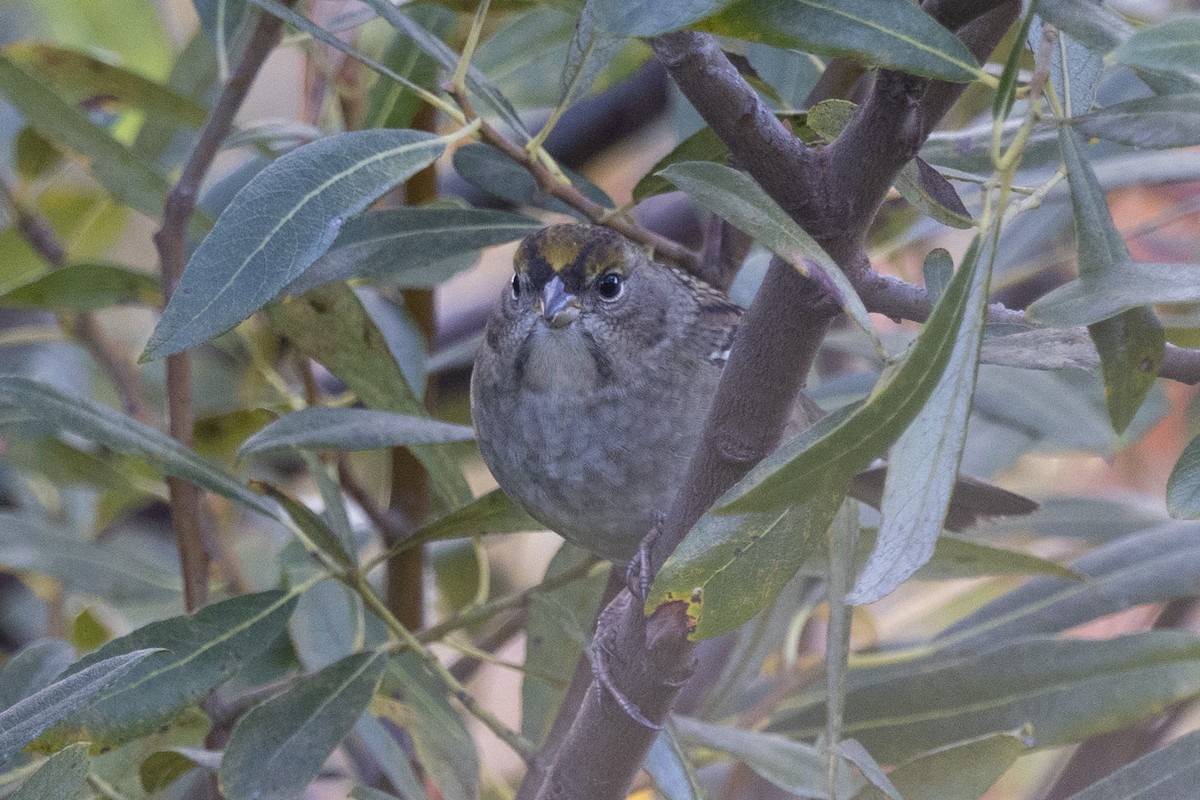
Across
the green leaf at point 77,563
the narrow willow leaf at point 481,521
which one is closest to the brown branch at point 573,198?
the narrow willow leaf at point 481,521

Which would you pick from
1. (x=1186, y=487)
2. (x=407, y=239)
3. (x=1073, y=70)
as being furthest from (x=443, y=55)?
(x=1186, y=487)

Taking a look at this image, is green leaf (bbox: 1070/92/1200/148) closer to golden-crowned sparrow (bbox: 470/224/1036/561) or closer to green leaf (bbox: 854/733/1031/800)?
green leaf (bbox: 854/733/1031/800)

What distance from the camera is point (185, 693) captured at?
1.40 meters

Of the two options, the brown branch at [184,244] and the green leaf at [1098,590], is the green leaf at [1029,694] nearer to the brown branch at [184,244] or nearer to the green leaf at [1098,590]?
the green leaf at [1098,590]

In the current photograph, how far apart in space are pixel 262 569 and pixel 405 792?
1.08m

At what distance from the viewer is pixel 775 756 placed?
61.2 inches

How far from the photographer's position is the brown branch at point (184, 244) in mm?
1585

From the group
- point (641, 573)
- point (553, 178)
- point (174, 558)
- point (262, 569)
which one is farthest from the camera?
point (174, 558)

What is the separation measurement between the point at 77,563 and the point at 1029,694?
56.4 inches

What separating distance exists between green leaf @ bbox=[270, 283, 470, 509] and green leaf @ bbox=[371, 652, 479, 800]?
0.99ft

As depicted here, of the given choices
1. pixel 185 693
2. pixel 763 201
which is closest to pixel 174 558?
pixel 185 693

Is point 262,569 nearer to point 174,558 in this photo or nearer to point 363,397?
point 174,558

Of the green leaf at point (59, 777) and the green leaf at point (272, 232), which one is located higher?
the green leaf at point (272, 232)

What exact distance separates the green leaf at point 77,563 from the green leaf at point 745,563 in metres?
1.36
